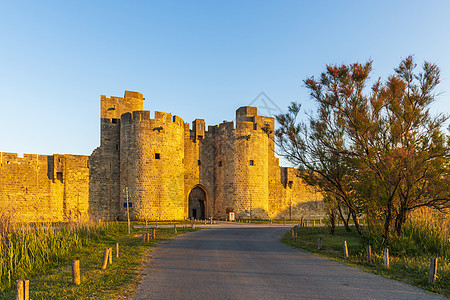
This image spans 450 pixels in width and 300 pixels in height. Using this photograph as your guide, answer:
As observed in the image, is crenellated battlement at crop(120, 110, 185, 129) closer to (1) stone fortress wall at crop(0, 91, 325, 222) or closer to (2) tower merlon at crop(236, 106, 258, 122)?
(1) stone fortress wall at crop(0, 91, 325, 222)

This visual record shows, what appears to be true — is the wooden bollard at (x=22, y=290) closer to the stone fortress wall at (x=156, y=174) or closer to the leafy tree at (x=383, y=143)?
the leafy tree at (x=383, y=143)

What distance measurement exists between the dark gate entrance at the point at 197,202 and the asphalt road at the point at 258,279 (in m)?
28.1

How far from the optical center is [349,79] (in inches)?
555

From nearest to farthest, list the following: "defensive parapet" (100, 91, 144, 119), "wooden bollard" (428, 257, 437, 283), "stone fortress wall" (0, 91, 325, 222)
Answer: "wooden bollard" (428, 257, 437, 283) < "stone fortress wall" (0, 91, 325, 222) < "defensive parapet" (100, 91, 144, 119)

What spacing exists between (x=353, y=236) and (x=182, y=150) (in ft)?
71.4

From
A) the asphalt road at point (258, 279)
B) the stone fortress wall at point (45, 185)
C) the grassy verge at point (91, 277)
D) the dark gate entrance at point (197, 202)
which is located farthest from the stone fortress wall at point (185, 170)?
the asphalt road at point (258, 279)

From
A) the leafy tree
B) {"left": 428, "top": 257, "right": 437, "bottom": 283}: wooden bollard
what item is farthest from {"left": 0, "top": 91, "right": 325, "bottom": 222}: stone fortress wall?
{"left": 428, "top": 257, "right": 437, "bottom": 283}: wooden bollard

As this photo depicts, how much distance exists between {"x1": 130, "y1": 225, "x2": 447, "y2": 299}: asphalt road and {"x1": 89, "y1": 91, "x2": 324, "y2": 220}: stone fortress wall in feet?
71.2

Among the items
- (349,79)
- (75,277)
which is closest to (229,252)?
(75,277)

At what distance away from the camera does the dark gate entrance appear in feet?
138

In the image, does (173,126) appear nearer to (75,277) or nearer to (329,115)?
(329,115)

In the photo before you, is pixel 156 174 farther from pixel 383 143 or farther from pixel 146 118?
pixel 383 143

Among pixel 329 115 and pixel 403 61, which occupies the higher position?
pixel 403 61

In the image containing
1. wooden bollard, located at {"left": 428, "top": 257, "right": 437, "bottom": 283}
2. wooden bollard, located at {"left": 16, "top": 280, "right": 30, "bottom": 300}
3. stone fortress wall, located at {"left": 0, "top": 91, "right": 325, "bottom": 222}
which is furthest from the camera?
stone fortress wall, located at {"left": 0, "top": 91, "right": 325, "bottom": 222}
